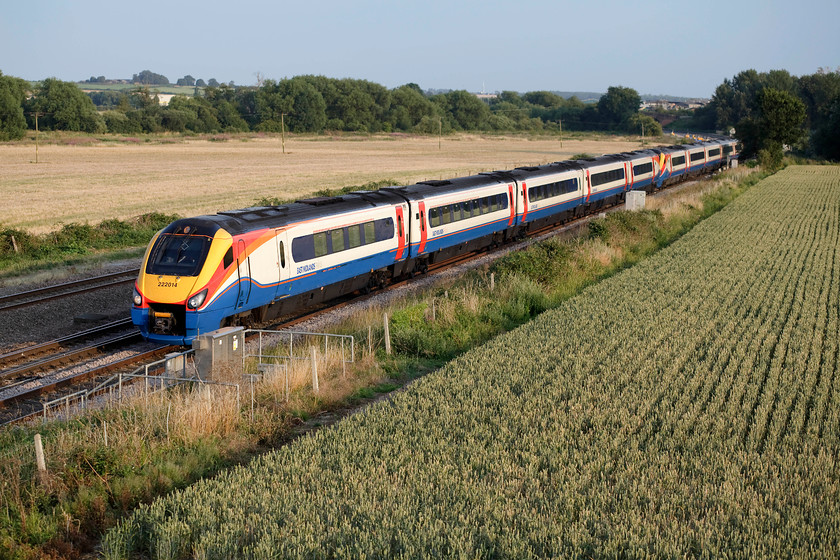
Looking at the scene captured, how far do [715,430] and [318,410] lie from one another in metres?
6.04

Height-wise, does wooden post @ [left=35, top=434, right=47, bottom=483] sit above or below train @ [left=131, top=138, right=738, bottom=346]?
below

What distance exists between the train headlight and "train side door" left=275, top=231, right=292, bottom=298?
228cm

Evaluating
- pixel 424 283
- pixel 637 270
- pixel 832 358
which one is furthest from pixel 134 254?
pixel 832 358

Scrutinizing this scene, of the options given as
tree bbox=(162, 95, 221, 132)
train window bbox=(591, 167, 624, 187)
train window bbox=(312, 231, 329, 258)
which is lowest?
train window bbox=(312, 231, 329, 258)

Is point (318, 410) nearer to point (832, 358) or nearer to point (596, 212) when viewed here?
point (832, 358)

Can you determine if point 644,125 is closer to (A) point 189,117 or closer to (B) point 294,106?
(B) point 294,106

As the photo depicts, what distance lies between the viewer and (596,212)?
40.8 meters

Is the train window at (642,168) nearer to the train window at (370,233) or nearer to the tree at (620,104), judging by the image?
the train window at (370,233)

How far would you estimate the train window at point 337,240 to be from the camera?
19.5 m

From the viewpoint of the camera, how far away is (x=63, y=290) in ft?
71.7

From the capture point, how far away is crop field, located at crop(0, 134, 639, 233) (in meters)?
41.8

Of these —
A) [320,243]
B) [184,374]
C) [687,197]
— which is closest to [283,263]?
[320,243]

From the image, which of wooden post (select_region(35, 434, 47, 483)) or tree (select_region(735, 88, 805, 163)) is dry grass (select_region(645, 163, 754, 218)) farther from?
wooden post (select_region(35, 434, 47, 483))

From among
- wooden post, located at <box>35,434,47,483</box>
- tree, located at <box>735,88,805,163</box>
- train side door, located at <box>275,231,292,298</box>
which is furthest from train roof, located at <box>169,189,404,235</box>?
tree, located at <box>735,88,805,163</box>
